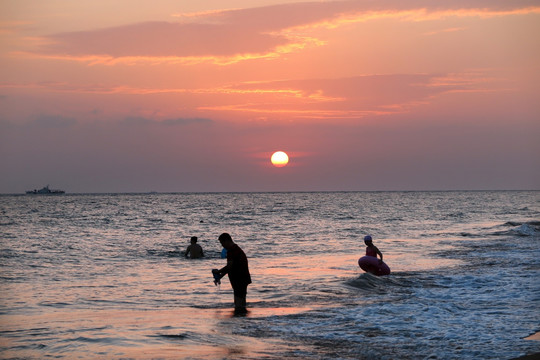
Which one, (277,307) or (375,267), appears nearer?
(277,307)

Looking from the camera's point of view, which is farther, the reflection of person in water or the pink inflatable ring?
the reflection of person in water

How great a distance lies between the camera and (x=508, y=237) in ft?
138

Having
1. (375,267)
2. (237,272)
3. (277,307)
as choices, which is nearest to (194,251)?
(375,267)

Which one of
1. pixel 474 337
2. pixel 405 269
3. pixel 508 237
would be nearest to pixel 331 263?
pixel 405 269

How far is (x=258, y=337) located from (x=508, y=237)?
33992 mm

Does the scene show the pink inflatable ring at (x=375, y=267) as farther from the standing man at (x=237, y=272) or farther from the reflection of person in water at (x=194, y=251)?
the reflection of person in water at (x=194, y=251)

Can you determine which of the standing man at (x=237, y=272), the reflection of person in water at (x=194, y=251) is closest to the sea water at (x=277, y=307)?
the standing man at (x=237, y=272)

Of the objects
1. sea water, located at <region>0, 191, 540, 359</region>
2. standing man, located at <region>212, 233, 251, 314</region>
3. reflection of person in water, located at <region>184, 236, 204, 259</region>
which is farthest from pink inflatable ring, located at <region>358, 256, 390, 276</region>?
reflection of person in water, located at <region>184, 236, 204, 259</region>

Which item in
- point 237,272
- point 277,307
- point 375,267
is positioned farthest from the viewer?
point 375,267

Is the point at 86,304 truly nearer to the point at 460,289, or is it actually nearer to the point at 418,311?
the point at 418,311

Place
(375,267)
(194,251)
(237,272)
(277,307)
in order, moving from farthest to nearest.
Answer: (194,251)
(375,267)
(277,307)
(237,272)

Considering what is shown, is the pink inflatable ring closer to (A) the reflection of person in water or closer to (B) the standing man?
(B) the standing man

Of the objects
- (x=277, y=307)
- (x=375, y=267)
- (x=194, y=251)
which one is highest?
(x=375, y=267)

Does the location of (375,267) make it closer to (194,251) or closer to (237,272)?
(237,272)
